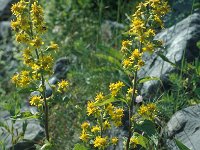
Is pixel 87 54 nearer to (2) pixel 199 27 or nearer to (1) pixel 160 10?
(2) pixel 199 27

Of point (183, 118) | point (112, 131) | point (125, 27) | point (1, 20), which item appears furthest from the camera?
point (1, 20)

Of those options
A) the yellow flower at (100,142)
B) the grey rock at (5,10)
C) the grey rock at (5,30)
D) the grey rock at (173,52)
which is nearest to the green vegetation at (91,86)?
the yellow flower at (100,142)

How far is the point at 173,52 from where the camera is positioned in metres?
4.60

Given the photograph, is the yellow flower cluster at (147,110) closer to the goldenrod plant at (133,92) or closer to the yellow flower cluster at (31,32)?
the goldenrod plant at (133,92)

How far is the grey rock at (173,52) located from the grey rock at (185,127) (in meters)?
0.71

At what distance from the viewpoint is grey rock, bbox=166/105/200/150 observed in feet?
11.0

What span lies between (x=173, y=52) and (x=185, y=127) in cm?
126

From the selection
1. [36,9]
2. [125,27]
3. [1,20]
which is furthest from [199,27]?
[1,20]

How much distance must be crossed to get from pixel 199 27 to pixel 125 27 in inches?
45.2

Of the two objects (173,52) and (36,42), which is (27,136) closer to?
(36,42)

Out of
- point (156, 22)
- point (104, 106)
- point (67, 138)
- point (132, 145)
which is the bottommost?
point (67, 138)

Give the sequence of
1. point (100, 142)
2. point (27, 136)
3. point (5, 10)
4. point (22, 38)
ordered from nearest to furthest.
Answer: point (100, 142) < point (22, 38) < point (27, 136) < point (5, 10)

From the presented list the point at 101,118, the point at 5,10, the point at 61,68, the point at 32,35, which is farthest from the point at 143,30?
the point at 5,10

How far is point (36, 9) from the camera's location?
10.0 feet
